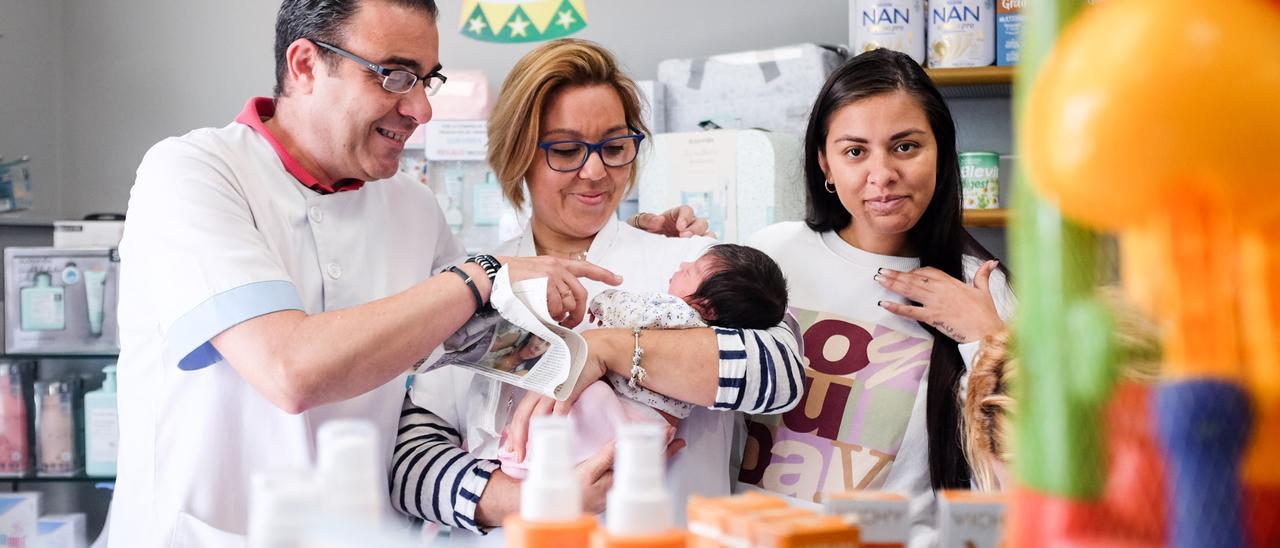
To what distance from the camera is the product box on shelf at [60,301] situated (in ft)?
10.4

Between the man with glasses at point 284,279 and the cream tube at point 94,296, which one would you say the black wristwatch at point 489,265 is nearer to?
the man with glasses at point 284,279

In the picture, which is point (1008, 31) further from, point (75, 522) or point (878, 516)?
point (75, 522)

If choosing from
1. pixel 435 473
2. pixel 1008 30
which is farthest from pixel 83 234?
pixel 1008 30

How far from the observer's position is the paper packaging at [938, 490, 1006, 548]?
0.83 m

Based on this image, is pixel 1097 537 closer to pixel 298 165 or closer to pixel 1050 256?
pixel 1050 256

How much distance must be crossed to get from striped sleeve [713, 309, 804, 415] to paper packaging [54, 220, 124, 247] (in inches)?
94.3

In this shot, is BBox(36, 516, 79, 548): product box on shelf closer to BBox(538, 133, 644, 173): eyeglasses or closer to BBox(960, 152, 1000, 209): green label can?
BBox(538, 133, 644, 173): eyeglasses

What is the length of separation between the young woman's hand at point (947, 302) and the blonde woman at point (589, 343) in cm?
25

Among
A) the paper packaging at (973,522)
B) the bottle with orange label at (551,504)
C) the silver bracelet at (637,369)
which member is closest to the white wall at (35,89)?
the silver bracelet at (637,369)

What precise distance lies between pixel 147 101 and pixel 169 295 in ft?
9.76

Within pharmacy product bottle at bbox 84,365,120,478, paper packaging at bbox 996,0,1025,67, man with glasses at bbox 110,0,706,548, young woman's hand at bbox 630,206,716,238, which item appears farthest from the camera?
pharmacy product bottle at bbox 84,365,120,478

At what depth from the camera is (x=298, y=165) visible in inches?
69.5

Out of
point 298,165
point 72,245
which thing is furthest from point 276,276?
point 72,245

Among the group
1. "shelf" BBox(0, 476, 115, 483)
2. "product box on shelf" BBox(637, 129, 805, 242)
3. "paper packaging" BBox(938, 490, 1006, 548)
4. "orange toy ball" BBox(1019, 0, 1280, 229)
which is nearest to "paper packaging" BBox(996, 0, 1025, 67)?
"product box on shelf" BBox(637, 129, 805, 242)
